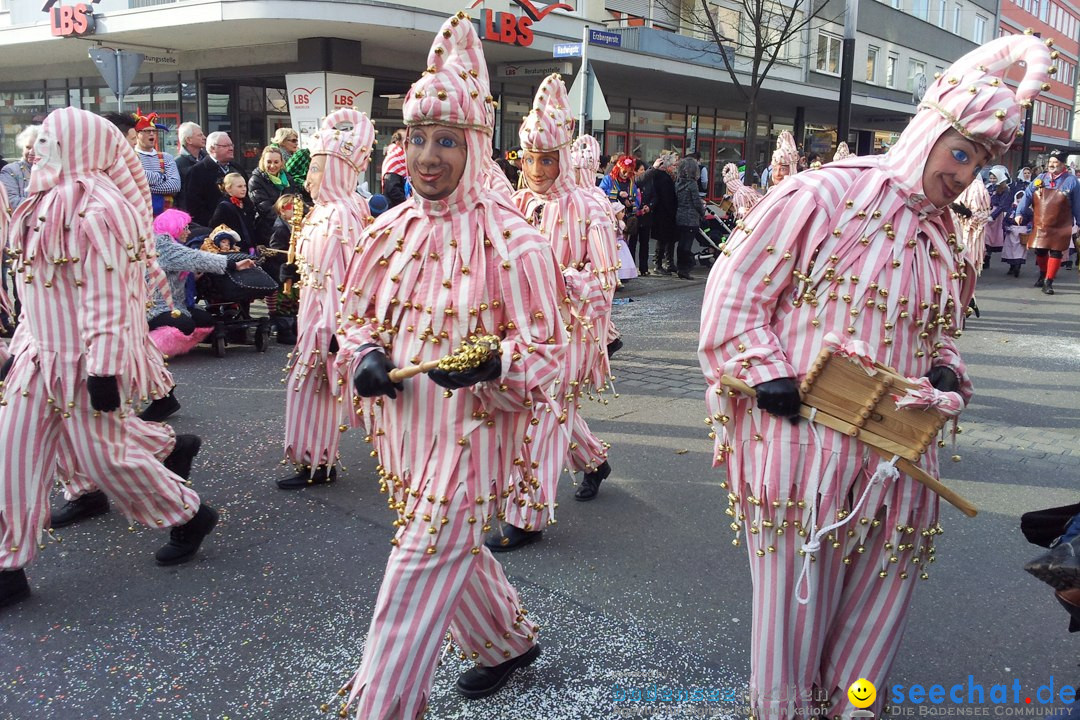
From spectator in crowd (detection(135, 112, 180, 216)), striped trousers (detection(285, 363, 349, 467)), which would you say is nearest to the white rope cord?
striped trousers (detection(285, 363, 349, 467))

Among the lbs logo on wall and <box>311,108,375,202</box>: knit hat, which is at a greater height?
the lbs logo on wall

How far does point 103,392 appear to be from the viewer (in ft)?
12.4

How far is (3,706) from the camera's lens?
3107 mm

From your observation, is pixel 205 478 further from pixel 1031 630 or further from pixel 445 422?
pixel 1031 630

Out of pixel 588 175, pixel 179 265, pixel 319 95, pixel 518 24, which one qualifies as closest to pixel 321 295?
pixel 588 175

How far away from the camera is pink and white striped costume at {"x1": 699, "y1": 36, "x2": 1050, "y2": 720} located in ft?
8.22

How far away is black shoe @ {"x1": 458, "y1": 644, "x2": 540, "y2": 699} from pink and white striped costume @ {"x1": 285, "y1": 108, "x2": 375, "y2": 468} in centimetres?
226

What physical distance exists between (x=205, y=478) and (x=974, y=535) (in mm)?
4327

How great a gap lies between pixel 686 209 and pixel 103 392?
39.3ft

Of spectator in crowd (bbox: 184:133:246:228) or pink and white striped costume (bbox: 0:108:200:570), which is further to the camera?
spectator in crowd (bbox: 184:133:246:228)

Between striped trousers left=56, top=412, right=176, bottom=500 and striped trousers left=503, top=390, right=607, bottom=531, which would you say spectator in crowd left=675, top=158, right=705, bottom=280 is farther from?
striped trousers left=56, top=412, right=176, bottom=500

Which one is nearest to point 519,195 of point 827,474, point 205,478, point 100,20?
point 205,478

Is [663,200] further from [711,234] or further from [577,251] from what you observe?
[577,251]

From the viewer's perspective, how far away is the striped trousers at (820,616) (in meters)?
2.58
